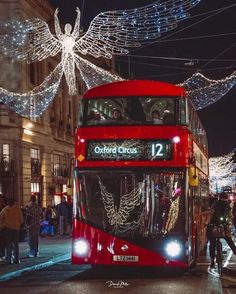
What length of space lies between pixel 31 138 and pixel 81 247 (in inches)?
1094

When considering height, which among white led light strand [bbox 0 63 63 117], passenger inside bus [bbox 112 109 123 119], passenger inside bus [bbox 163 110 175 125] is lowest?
passenger inside bus [bbox 163 110 175 125]

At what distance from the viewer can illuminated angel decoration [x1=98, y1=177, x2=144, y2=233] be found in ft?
49.2

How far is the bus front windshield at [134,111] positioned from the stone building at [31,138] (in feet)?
77.0

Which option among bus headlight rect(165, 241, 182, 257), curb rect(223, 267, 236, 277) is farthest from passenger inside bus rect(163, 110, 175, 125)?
curb rect(223, 267, 236, 277)

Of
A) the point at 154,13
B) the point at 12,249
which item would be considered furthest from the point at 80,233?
the point at 154,13

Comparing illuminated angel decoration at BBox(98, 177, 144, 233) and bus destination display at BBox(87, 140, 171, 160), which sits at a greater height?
bus destination display at BBox(87, 140, 171, 160)

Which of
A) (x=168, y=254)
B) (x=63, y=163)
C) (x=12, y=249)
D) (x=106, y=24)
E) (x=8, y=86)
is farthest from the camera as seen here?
(x=63, y=163)

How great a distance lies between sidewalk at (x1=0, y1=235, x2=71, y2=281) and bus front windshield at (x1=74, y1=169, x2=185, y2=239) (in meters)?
2.74

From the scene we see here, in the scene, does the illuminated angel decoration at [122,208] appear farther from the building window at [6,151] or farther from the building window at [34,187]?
the building window at [34,187]

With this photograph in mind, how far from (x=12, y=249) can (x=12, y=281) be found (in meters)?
4.50

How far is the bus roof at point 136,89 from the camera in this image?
16.0 meters

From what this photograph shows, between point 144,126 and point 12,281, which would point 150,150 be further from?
point 12,281

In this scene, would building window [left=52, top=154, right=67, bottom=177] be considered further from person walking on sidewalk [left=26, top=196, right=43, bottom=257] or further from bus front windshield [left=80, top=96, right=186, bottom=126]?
bus front windshield [left=80, top=96, right=186, bottom=126]

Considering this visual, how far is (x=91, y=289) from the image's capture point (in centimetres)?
1348
